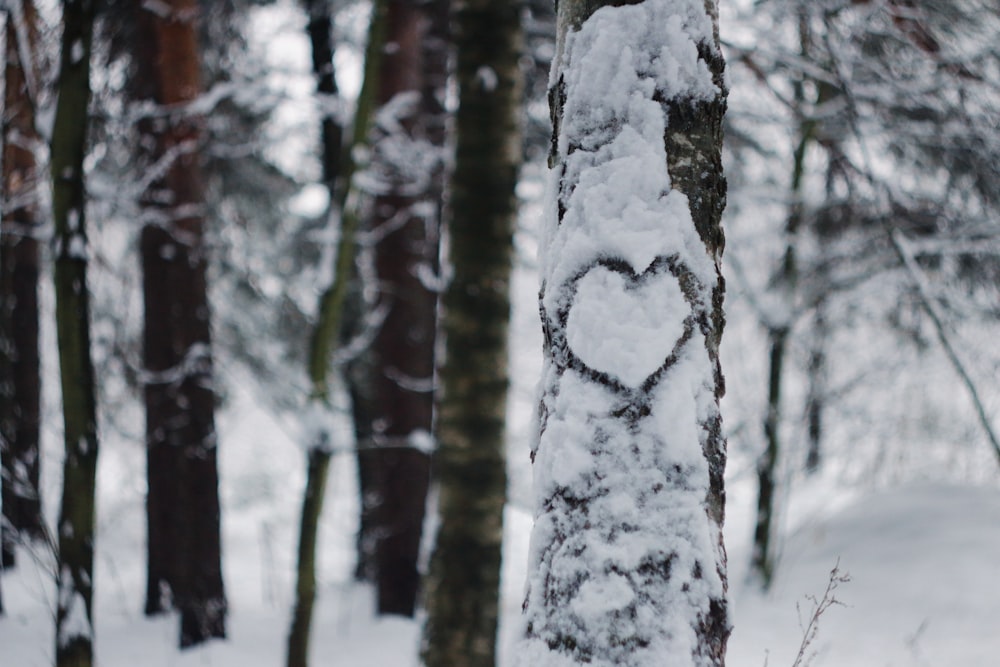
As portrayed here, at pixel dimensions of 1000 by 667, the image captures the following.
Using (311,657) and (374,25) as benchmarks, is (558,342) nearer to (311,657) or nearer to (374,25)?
(374,25)

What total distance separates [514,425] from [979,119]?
38.0 feet

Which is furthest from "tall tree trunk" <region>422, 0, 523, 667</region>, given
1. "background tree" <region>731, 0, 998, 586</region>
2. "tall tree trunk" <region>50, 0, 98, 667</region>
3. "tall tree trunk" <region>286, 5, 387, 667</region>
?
"background tree" <region>731, 0, 998, 586</region>

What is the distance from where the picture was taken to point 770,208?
6.57 metres

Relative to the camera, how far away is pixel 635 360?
1.37 m

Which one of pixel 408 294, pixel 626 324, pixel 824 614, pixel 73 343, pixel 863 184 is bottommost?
pixel 824 614

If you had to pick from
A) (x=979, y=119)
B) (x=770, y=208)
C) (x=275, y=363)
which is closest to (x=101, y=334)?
(x=275, y=363)

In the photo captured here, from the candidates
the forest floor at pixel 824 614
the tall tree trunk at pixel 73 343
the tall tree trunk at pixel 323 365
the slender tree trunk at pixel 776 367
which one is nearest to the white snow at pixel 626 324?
the forest floor at pixel 824 614

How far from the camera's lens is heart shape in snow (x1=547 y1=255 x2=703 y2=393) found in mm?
1372

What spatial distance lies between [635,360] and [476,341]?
6.73ft

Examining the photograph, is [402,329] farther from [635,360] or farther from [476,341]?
[635,360]

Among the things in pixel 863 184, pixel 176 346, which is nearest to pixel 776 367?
pixel 863 184

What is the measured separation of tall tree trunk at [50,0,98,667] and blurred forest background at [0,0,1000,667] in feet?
0.04

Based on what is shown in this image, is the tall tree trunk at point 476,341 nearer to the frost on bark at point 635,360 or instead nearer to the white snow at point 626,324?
the frost on bark at point 635,360

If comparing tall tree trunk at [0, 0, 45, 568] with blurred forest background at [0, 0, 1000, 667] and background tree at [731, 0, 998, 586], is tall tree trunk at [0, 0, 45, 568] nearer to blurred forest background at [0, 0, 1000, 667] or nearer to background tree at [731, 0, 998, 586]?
blurred forest background at [0, 0, 1000, 667]
